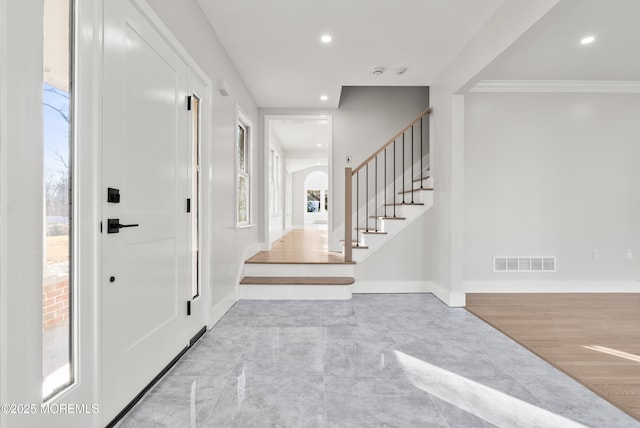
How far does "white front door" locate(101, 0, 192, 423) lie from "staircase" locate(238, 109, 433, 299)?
171 centimetres

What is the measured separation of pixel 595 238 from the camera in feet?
13.8

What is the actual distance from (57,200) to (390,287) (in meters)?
3.69

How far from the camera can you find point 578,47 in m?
3.25

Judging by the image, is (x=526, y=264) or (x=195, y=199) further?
(x=526, y=264)

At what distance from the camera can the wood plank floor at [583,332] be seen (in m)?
1.97

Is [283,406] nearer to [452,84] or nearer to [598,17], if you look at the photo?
[452,84]

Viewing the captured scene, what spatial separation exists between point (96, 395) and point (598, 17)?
4.45 m

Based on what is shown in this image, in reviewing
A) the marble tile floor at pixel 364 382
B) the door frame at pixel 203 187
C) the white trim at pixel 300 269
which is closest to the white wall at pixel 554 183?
the white trim at pixel 300 269

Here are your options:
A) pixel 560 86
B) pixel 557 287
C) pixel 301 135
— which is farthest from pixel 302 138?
pixel 557 287

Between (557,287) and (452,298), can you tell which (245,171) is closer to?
(452,298)

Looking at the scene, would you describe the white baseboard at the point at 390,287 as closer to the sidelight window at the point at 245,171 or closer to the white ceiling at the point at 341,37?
the sidelight window at the point at 245,171

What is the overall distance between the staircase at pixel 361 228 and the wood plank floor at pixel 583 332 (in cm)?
136

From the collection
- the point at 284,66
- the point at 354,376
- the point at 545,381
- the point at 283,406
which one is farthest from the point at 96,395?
the point at 284,66

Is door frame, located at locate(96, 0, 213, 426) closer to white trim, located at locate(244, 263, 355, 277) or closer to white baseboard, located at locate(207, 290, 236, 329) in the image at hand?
white baseboard, located at locate(207, 290, 236, 329)
